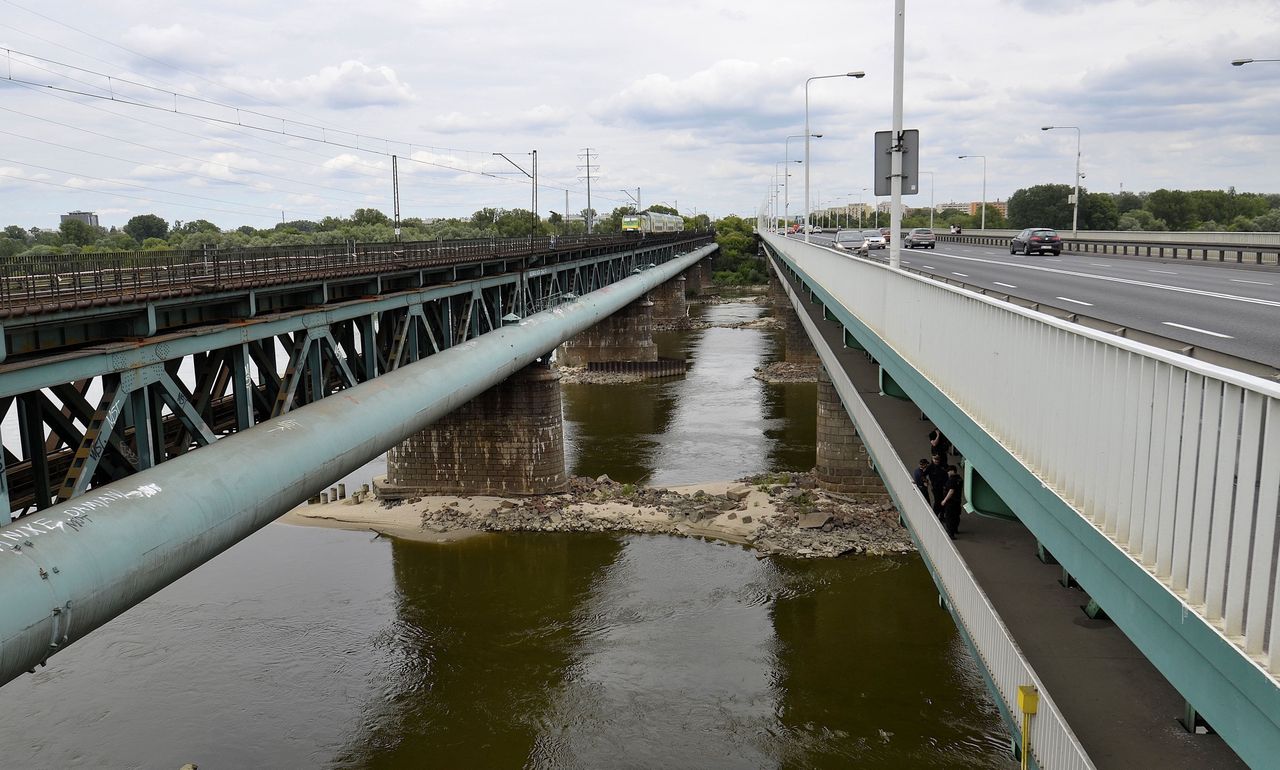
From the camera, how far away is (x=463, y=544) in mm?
27141

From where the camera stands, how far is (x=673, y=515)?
27.7m

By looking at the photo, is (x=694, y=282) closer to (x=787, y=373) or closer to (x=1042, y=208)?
(x=1042, y=208)

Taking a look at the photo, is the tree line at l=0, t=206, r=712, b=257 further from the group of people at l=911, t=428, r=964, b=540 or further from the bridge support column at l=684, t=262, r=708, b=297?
the bridge support column at l=684, t=262, r=708, b=297

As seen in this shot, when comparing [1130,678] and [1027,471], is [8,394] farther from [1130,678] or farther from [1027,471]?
[1130,678]

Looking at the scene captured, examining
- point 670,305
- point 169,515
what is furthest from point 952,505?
point 670,305

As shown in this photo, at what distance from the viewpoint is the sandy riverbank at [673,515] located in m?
25.5

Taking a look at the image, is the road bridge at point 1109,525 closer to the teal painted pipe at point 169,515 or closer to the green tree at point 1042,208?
the teal painted pipe at point 169,515

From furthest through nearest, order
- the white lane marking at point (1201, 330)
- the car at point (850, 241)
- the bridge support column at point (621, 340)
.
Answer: the bridge support column at point (621, 340) → the car at point (850, 241) → the white lane marking at point (1201, 330)

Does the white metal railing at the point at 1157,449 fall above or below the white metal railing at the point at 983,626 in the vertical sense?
above

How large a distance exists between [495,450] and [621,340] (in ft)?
106

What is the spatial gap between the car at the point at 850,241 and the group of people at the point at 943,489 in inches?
1443

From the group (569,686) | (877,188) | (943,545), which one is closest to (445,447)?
(569,686)

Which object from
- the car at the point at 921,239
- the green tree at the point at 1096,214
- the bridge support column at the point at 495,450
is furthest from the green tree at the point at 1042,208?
the bridge support column at the point at 495,450

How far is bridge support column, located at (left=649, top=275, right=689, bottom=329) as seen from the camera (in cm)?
8938
